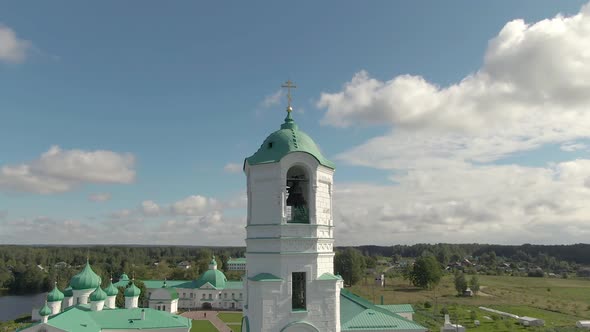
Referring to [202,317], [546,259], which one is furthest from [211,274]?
[546,259]

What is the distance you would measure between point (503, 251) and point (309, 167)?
678 ft

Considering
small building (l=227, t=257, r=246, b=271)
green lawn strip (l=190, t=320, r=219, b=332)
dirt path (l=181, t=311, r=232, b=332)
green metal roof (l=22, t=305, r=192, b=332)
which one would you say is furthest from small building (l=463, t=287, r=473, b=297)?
small building (l=227, t=257, r=246, b=271)

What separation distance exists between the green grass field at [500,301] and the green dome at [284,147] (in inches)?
1367

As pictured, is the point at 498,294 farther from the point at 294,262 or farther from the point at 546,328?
the point at 294,262

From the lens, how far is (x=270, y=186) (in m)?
12.8

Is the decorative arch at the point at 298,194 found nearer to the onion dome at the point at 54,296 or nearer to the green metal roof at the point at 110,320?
the green metal roof at the point at 110,320

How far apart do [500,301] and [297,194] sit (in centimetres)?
6521

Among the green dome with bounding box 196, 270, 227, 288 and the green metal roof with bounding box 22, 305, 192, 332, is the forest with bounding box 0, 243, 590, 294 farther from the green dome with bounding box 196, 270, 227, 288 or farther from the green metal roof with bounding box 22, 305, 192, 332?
the green metal roof with bounding box 22, 305, 192, 332

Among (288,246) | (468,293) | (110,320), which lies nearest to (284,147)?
(288,246)

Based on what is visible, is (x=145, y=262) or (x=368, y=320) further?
(x=145, y=262)

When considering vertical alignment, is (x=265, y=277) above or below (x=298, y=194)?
below

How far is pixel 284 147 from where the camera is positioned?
42.3 ft

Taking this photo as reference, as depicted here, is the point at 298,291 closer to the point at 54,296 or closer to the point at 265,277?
the point at 265,277

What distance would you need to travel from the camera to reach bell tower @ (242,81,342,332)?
1214 cm
